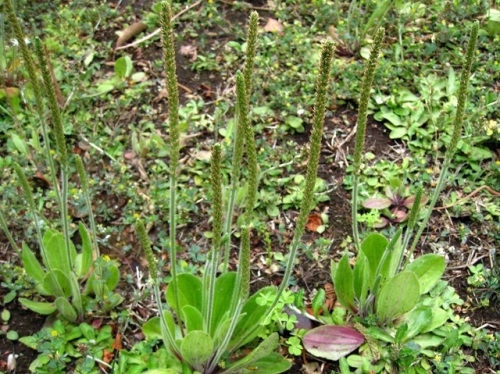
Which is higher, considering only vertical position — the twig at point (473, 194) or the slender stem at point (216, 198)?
the slender stem at point (216, 198)

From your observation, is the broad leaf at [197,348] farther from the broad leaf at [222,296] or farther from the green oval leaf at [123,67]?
the green oval leaf at [123,67]

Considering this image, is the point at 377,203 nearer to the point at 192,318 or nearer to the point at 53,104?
the point at 192,318

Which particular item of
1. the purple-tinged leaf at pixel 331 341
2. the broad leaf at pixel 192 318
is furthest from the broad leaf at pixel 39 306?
the purple-tinged leaf at pixel 331 341

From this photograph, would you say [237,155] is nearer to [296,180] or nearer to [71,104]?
[296,180]

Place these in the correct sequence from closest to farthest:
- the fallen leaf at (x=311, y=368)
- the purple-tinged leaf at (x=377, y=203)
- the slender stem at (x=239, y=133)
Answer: the slender stem at (x=239, y=133) < the fallen leaf at (x=311, y=368) < the purple-tinged leaf at (x=377, y=203)

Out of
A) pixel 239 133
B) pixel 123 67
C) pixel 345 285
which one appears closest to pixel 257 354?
pixel 345 285

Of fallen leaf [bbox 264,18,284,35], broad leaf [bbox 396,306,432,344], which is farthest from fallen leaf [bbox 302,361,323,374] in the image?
fallen leaf [bbox 264,18,284,35]

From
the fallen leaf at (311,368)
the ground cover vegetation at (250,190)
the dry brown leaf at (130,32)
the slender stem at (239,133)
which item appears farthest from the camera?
the dry brown leaf at (130,32)
